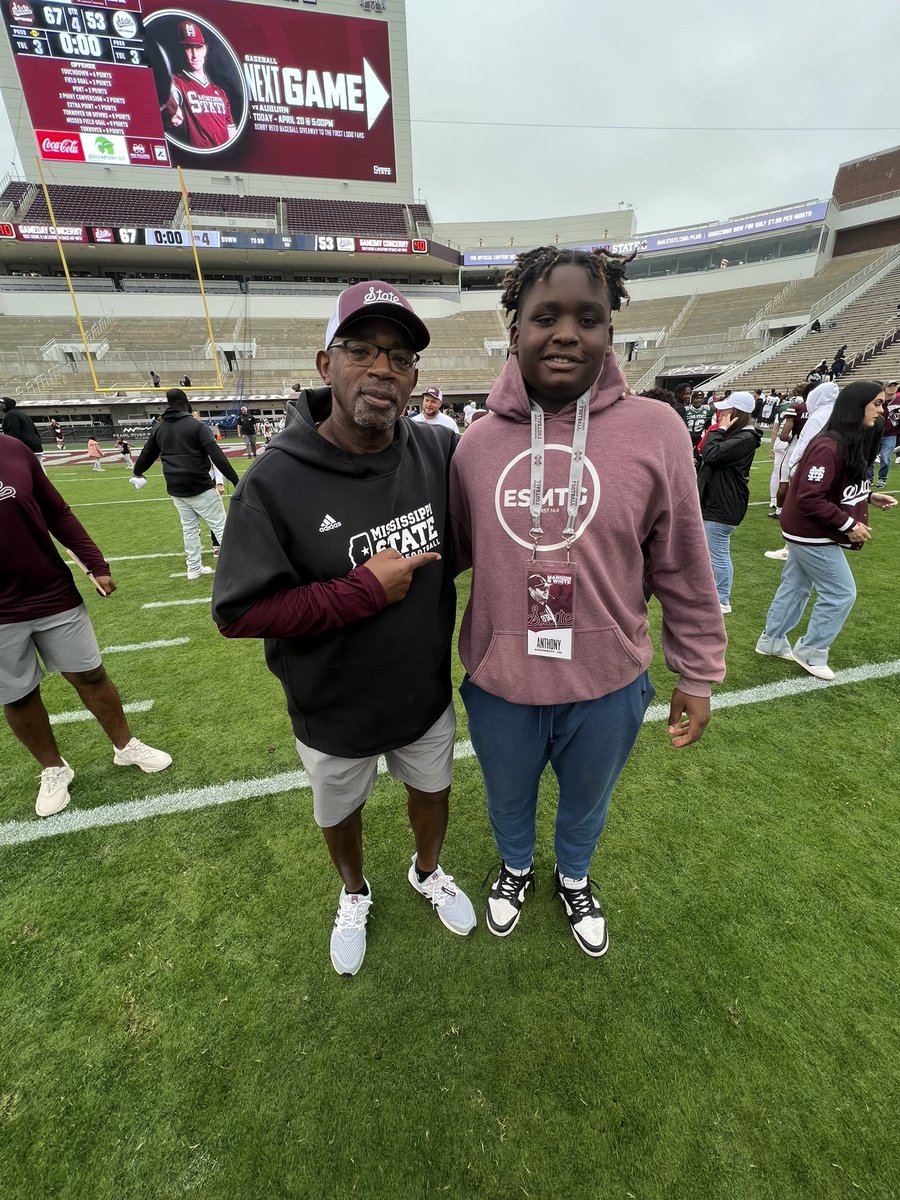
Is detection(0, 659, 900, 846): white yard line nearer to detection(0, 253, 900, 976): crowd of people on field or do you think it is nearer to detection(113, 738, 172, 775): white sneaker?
detection(113, 738, 172, 775): white sneaker

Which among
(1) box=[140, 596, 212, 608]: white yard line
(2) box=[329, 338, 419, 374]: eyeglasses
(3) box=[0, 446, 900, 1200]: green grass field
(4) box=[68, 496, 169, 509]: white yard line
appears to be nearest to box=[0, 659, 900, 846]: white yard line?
(3) box=[0, 446, 900, 1200]: green grass field

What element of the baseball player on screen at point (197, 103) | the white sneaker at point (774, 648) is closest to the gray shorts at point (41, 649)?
the white sneaker at point (774, 648)

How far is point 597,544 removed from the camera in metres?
1.30

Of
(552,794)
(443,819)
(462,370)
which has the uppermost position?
(462,370)

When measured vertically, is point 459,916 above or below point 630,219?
below

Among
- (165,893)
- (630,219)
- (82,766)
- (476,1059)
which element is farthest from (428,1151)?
(630,219)

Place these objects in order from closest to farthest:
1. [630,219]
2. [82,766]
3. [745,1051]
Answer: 1. [745,1051]
2. [82,766]
3. [630,219]

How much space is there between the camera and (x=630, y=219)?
43.3m

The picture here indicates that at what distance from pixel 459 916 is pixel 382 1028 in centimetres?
42

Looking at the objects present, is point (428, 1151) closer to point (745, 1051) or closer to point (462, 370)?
point (745, 1051)

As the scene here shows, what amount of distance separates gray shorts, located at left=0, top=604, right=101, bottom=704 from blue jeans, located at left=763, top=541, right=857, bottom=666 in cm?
403

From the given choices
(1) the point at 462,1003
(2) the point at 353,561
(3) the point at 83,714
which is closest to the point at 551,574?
(2) the point at 353,561

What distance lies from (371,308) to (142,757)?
8.57 ft

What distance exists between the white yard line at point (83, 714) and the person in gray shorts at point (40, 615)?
0.70 meters
